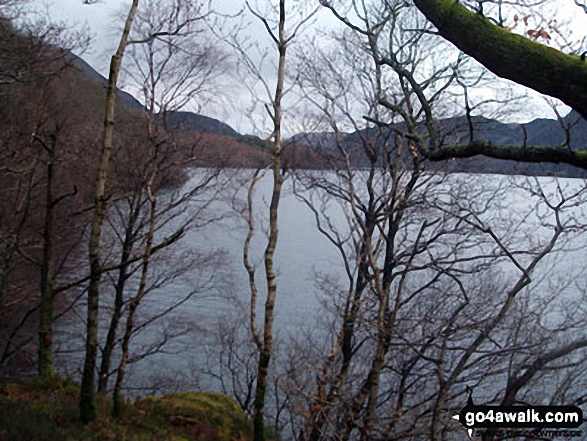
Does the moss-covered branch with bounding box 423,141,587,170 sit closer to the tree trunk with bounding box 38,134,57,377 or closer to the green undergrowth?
the green undergrowth

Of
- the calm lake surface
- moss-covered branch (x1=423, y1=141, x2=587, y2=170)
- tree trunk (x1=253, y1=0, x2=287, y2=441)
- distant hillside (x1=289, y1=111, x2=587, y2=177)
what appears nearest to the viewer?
moss-covered branch (x1=423, y1=141, x2=587, y2=170)

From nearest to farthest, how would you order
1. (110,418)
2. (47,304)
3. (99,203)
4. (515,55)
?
(515,55), (99,203), (110,418), (47,304)

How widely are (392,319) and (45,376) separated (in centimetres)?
628

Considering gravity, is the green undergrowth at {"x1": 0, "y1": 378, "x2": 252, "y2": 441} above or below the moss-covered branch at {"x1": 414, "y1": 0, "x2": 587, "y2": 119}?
below

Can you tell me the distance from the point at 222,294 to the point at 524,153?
17.6 meters

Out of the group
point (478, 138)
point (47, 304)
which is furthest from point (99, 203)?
point (478, 138)

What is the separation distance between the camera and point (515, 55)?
2672 millimetres

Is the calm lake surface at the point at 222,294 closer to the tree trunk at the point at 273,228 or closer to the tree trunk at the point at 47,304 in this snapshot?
the tree trunk at the point at 273,228

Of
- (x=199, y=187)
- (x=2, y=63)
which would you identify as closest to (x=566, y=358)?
(x=199, y=187)

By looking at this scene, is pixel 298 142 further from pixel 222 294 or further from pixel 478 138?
pixel 222 294

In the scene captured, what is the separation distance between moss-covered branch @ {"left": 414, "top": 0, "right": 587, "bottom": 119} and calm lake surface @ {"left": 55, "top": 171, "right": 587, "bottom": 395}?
26.6 ft

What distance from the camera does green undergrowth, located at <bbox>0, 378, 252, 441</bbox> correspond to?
6230mm

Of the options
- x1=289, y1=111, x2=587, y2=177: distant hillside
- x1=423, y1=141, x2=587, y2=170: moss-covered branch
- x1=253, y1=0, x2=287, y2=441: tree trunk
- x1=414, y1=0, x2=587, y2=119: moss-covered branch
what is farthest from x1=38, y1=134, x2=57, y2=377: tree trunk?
x1=414, y1=0, x2=587, y2=119: moss-covered branch

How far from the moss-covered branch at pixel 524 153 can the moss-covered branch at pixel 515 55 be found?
245mm
